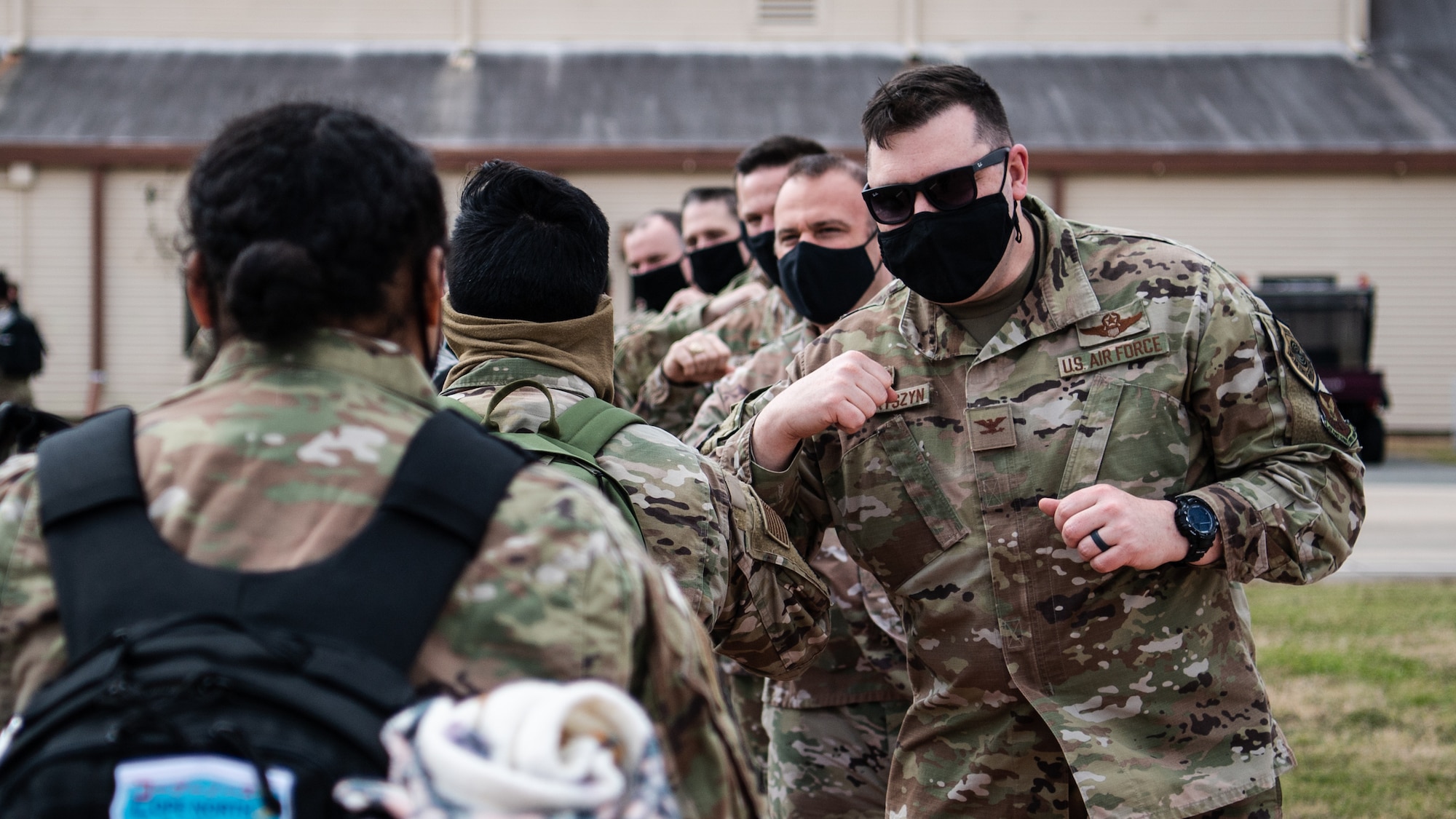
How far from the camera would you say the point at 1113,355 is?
2.51 m

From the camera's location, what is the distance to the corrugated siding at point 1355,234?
1734cm

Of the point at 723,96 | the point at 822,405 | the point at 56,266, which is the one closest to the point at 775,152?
the point at 822,405

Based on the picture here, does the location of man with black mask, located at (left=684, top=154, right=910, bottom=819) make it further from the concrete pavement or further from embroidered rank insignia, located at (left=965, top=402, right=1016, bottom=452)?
the concrete pavement

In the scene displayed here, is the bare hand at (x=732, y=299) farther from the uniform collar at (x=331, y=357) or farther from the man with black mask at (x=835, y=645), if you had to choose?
the uniform collar at (x=331, y=357)

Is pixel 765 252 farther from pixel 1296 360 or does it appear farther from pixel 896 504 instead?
pixel 1296 360

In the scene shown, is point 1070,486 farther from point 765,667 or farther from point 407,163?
point 407,163

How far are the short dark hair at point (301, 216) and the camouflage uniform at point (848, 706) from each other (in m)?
2.23

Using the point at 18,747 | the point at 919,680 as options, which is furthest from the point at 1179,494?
the point at 18,747

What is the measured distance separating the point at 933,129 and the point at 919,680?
1128mm

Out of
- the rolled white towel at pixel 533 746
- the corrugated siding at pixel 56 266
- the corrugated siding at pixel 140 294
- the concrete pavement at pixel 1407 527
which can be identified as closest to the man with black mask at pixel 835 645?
the rolled white towel at pixel 533 746

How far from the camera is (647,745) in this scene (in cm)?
118

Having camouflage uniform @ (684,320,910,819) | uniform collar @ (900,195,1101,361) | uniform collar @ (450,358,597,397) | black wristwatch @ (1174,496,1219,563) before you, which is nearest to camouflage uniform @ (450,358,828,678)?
uniform collar @ (450,358,597,397)

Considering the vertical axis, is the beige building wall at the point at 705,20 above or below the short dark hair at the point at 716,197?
above

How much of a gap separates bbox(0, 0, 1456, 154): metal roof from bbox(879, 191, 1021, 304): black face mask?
45.4 feet
